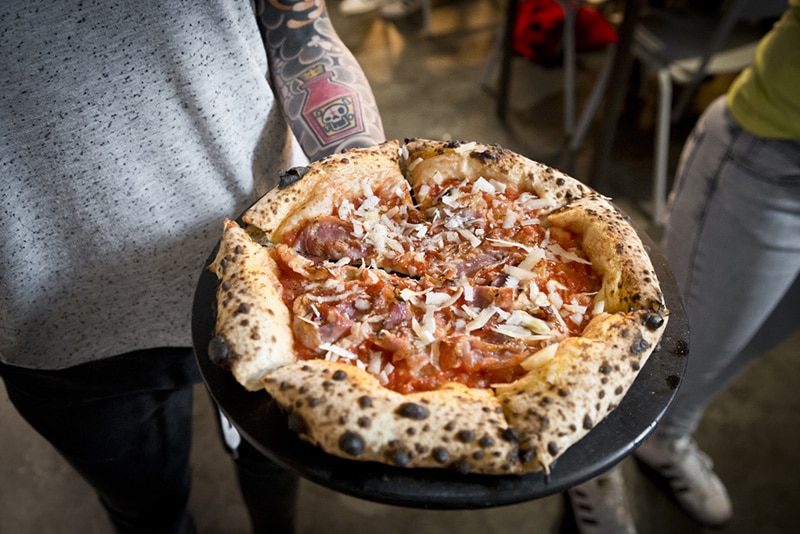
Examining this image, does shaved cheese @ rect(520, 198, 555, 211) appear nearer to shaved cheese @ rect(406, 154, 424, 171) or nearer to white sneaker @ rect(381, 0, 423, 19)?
shaved cheese @ rect(406, 154, 424, 171)

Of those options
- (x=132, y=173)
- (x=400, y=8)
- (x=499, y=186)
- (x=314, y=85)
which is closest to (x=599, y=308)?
(x=499, y=186)

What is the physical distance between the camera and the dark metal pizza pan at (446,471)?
3.35 feet

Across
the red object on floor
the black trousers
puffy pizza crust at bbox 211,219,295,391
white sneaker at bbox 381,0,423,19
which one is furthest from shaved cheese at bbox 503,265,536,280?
white sneaker at bbox 381,0,423,19

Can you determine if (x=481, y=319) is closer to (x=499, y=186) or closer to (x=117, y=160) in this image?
(x=499, y=186)

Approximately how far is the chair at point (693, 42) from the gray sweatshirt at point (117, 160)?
2.61 metres

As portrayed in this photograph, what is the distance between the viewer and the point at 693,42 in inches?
137

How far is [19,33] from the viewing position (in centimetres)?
121

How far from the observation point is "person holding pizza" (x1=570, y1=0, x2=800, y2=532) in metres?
1.79

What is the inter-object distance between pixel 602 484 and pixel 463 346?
146cm

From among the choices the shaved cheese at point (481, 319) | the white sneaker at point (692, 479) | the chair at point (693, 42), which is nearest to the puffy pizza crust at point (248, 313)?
the shaved cheese at point (481, 319)

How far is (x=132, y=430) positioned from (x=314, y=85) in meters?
1.06

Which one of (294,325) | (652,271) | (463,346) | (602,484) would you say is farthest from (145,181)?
(602,484)

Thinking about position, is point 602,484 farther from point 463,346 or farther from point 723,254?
point 463,346

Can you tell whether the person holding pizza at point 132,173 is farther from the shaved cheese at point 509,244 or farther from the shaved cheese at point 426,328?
the shaved cheese at point 426,328
